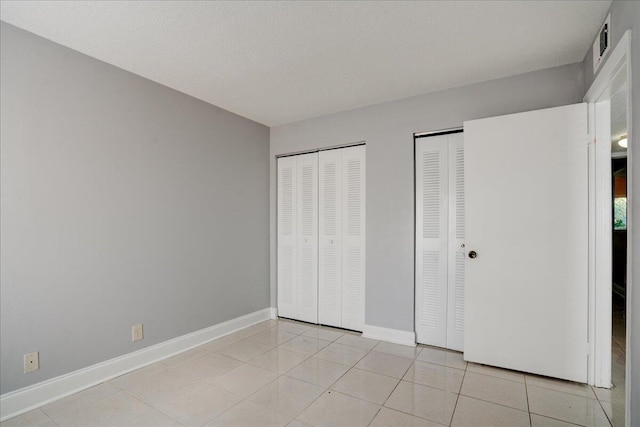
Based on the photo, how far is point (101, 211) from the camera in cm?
242

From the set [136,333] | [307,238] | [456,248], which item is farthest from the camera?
[307,238]

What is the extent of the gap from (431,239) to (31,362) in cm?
320

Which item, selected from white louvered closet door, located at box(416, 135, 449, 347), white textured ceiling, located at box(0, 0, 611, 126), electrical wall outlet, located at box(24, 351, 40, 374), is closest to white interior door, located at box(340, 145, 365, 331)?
white louvered closet door, located at box(416, 135, 449, 347)

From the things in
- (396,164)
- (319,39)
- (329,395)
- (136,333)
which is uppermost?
(319,39)

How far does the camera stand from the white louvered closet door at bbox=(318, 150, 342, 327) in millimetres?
3611

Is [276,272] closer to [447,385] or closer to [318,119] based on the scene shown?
[318,119]

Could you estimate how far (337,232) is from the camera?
3.62m

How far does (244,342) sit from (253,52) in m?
2.65

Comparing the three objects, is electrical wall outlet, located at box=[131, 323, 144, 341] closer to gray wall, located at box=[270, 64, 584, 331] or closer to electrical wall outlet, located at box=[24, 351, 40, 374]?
electrical wall outlet, located at box=[24, 351, 40, 374]

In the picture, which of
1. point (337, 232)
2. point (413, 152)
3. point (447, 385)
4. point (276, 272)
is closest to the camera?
point (447, 385)

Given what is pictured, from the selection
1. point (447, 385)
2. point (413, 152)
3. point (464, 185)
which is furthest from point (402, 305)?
point (413, 152)

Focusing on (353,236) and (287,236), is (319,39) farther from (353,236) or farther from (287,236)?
(287,236)

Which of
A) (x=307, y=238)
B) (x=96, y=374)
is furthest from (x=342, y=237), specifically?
(x=96, y=374)

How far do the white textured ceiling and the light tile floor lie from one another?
244 centimetres
